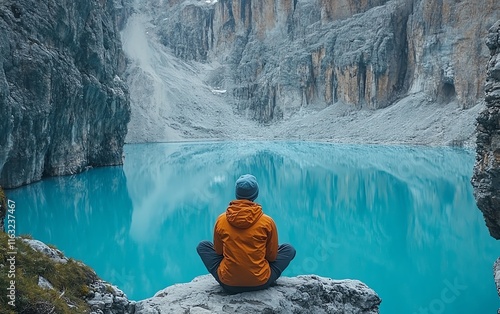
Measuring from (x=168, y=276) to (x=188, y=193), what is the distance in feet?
48.0

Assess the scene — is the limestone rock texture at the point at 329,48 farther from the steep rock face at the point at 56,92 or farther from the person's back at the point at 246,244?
the person's back at the point at 246,244

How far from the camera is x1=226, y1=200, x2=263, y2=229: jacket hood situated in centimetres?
491

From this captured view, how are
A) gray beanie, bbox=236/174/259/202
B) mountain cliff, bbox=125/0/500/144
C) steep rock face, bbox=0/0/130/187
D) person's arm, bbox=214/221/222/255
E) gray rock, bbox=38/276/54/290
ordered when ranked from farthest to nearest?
mountain cliff, bbox=125/0/500/144 < steep rock face, bbox=0/0/130/187 < person's arm, bbox=214/221/222/255 < gray beanie, bbox=236/174/259/202 < gray rock, bbox=38/276/54/290

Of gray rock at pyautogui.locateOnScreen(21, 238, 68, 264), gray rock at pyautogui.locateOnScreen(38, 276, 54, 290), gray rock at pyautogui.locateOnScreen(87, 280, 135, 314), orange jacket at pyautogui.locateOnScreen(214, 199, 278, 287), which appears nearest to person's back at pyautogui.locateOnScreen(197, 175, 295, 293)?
orange jacket at pyautogui.locateOnScreen(214, 199, 278, 287)

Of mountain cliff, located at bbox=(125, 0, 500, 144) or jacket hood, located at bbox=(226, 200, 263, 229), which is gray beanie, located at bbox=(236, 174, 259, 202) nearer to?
jacket hood, located at bbox=(226, 200, 263, 229)

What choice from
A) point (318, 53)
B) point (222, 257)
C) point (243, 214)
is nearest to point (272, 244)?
point (243, 214)

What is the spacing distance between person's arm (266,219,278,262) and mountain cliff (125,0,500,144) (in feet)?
182

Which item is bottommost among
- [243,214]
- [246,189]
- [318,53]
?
[243,214]

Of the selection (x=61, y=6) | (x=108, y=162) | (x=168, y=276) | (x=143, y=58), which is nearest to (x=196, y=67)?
(x=143, y=58)

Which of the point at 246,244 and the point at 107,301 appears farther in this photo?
the point at 246,244

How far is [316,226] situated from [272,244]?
37.4ft

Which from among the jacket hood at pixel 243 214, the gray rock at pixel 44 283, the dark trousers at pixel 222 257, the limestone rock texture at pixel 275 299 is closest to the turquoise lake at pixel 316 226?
the limestone rock texture at pixel 275 299

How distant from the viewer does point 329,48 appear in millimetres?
92188

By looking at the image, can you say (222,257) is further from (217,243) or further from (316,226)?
(316,226)
